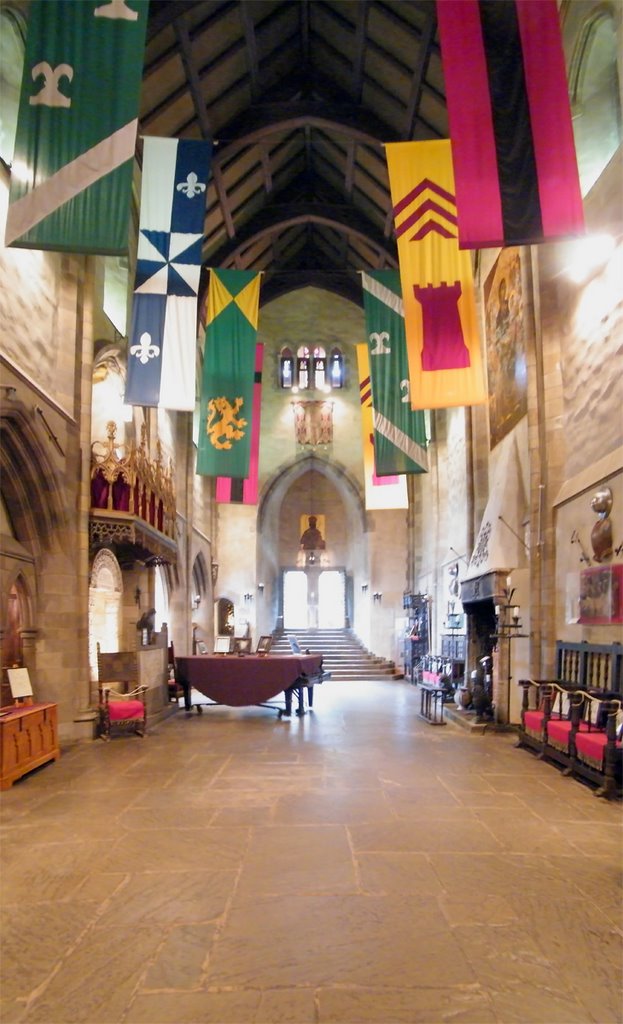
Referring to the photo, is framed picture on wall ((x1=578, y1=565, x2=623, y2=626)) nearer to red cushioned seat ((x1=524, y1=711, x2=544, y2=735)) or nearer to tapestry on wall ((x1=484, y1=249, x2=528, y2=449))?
red cushioned seat ((x1=524, y1=711, x2=544, y2=735))

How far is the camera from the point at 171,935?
309 cm

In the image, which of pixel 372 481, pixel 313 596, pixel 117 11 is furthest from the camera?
pixel 313 596

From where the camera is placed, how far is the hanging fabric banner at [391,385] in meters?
10.6

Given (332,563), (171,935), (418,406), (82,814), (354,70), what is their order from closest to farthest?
(171,935)
(82,814)
(418,406)
(354,70)
(332,563)

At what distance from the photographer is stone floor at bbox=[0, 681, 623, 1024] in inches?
102

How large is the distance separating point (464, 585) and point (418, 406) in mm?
3752

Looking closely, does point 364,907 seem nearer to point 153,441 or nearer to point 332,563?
point 153,441

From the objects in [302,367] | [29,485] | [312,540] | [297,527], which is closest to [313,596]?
[312,540]

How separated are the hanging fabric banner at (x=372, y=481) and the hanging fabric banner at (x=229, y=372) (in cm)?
441

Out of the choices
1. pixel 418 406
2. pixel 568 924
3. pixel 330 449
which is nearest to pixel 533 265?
pixel 418 406

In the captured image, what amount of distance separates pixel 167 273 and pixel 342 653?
14.4 metres

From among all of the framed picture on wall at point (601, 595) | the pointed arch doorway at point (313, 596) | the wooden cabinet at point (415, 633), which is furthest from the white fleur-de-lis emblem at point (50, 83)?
the pointed arch doorway at point (313, 596)

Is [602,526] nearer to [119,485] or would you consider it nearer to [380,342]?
[380,342]

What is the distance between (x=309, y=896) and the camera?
3.53 meters
